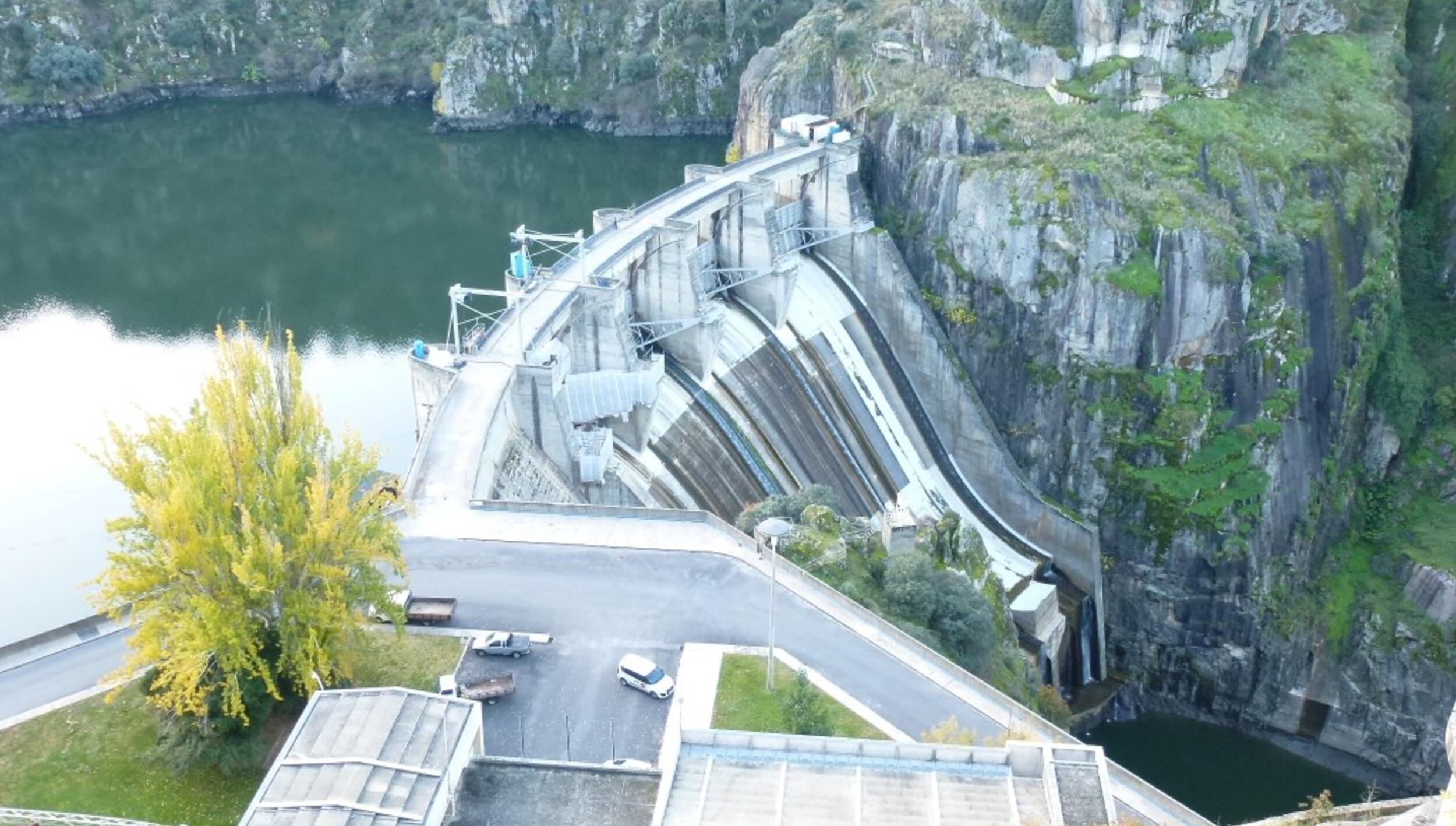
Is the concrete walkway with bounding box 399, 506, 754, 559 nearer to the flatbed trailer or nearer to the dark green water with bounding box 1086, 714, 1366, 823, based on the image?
the flatbed trailer

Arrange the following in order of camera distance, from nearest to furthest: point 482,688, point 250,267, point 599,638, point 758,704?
1. point 482,688
2. point 758,704
3. point 599,638
4. point 250,267

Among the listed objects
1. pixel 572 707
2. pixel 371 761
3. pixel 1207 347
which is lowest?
pixel 572 707

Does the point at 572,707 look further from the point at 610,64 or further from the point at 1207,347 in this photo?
the point at 610,64

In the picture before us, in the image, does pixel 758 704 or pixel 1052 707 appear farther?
pixel 1052 707

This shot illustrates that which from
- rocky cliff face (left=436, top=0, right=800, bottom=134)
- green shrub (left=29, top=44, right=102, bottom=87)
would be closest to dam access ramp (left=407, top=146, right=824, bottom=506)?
rocky cliff face (left=436, top=0, right=800, bottom=134)

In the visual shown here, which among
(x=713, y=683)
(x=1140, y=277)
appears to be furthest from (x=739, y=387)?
(x=713, y=683)

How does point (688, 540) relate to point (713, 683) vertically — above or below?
above
